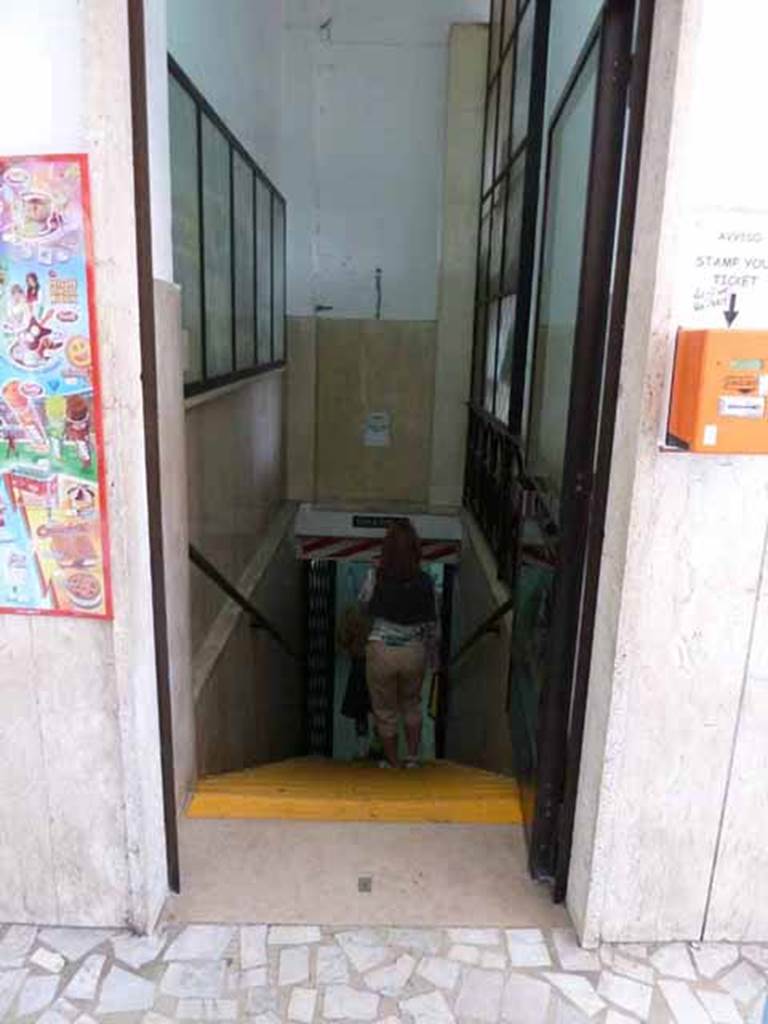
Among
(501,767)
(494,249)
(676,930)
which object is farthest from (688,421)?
(494,249)

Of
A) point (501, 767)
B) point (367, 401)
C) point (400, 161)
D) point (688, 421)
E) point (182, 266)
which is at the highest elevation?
point (400, 161)

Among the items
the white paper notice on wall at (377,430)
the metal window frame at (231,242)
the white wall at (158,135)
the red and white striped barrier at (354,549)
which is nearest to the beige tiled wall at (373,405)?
the white paper notice on wall at (377,430)

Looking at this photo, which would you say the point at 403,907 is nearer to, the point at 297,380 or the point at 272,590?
the point at 272,590

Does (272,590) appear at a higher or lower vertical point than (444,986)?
lower

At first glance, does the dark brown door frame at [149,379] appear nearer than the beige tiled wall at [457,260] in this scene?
Yes

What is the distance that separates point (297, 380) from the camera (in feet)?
23.1

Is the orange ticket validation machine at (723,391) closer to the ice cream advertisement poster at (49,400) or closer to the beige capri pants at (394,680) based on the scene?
the ice cream advertisement poster at (49,400)

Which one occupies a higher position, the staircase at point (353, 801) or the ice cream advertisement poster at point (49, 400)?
the ice cream advertisement poster at point (49, 400)

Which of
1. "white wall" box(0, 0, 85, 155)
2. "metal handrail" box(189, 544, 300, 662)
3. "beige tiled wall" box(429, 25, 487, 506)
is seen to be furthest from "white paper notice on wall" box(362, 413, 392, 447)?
"white wall" box(0, 0, 85, 155)

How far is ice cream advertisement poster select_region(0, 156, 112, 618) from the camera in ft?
5.02

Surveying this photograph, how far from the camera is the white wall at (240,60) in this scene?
3.13 metres

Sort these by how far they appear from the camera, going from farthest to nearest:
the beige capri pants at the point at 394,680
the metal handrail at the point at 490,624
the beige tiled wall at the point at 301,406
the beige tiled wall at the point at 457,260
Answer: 1. the beige tiled wall at the point at 301,406
2. the beige tiled wall at the point at 457,260
3. the beige capri pants at the point at 394,680
4. the metal handrail at the point at 490,624

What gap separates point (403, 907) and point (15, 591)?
1.28 meters

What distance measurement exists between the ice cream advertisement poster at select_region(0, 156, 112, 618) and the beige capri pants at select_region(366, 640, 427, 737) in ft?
9.42
